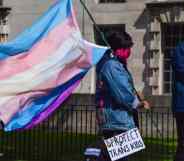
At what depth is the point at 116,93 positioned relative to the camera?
31.3ft

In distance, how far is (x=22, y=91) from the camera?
10.8 metres

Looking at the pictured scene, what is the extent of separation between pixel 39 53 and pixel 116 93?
1.83m

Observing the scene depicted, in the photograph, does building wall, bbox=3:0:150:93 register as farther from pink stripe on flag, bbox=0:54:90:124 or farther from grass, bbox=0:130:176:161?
pink stripe on flag, bbox=0:54:90:124

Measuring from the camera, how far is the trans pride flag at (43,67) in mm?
10531

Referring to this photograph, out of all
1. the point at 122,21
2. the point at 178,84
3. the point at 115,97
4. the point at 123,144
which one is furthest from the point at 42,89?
the point at 122,21

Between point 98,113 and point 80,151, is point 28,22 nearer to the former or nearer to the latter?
point 80,151

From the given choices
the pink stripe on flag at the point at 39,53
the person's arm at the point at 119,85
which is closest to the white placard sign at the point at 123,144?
the person's arm at the point at 119,85

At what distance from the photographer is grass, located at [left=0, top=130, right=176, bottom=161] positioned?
49.5 ft

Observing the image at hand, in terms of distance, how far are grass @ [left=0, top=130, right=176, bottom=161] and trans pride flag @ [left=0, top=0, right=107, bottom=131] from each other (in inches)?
163

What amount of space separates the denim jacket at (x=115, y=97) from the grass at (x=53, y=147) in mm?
4951

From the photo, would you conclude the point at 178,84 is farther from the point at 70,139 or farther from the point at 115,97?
the point at 70,139

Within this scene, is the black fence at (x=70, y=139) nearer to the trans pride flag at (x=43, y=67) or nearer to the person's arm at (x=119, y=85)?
the trans pride flag at (x=43, y=67)

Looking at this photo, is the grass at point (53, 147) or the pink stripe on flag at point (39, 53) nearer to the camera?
the pink stripe on flag at point (39, 53)

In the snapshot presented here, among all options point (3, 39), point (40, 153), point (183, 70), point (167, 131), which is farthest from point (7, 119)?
point (3, 39)
